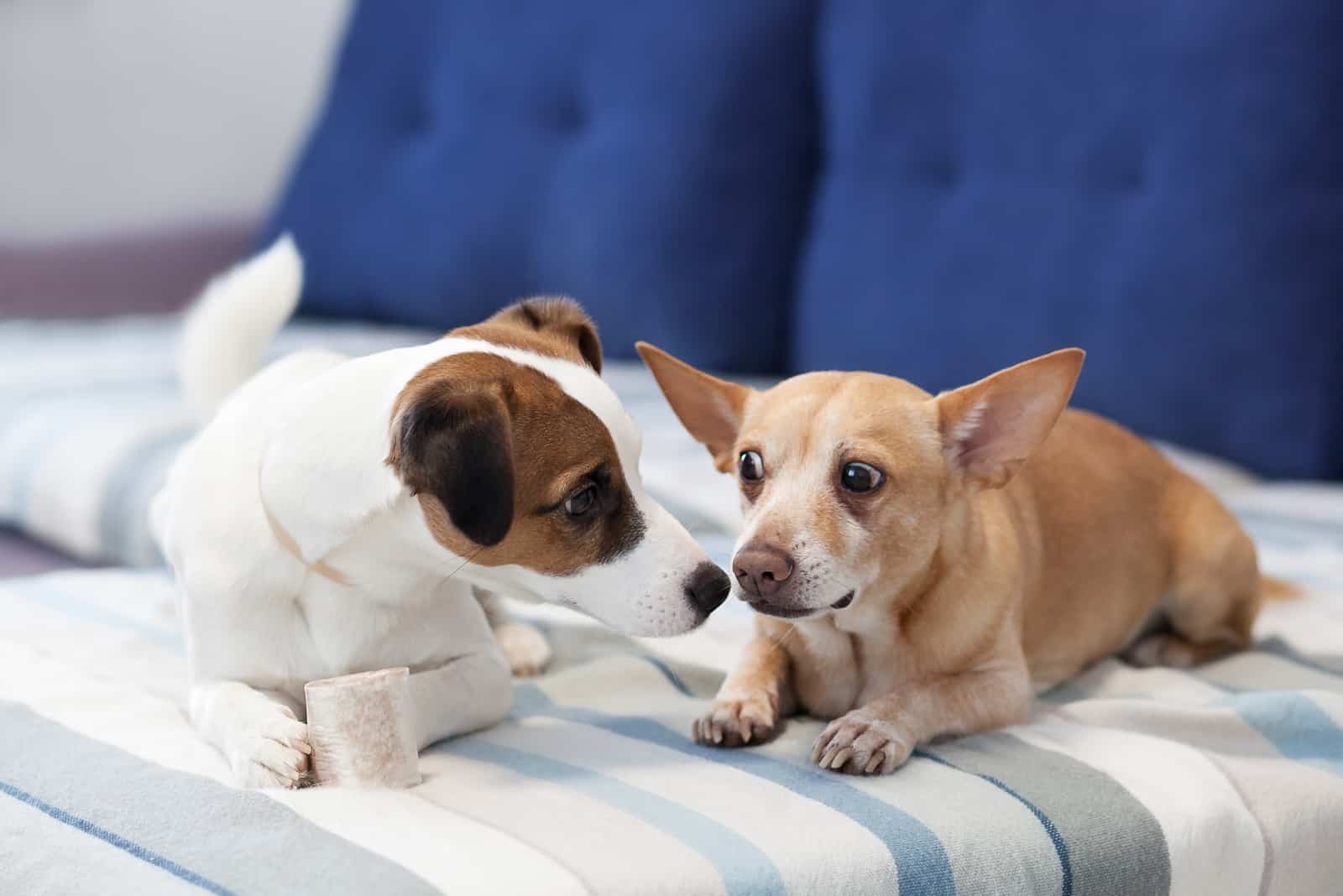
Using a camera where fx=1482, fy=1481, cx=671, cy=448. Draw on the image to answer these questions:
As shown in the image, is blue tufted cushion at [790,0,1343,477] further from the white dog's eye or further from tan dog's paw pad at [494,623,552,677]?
the white dog's eye

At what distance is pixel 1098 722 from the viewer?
4.25 ft

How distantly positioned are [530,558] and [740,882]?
31 cm

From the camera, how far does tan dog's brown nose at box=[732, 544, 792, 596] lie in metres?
1.18

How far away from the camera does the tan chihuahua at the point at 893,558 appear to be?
47.7 inches

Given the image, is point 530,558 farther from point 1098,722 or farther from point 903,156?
point 903,156

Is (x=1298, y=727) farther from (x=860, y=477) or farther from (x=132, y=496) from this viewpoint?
(x=132, y=496)

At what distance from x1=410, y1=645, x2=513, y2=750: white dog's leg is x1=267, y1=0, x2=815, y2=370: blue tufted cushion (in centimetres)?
137

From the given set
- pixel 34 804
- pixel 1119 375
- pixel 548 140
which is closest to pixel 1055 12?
pixel 1119 375

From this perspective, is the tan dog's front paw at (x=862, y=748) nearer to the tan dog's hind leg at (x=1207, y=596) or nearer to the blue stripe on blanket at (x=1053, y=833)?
the blue stripe on blanket at (x=1053, y=833)

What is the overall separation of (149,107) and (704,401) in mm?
2743

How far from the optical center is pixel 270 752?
1.11m

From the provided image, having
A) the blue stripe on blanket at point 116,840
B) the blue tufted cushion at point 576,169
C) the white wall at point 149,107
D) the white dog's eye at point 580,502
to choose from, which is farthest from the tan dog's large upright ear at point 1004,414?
the white wall at point 149,107

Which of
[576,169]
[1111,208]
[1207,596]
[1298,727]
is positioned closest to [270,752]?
[1298,727]

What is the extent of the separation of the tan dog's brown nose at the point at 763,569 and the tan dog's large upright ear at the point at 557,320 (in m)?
0.23
